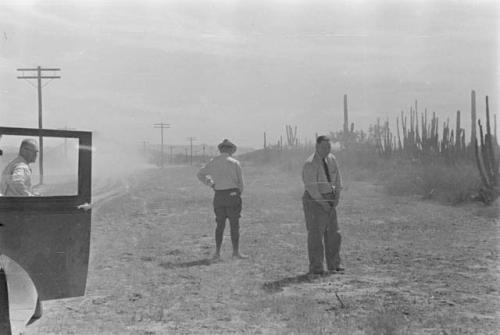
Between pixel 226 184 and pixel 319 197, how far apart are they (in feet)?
6.06

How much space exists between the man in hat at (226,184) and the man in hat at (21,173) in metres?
4.02

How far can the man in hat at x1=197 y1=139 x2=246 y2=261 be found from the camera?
9234mm

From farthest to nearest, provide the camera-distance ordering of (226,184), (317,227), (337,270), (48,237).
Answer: (226,184)
(337,270)
(317,227)
(48,237)

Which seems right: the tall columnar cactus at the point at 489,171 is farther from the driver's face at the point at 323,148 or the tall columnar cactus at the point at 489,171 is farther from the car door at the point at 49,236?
the car door at the point at 49,236

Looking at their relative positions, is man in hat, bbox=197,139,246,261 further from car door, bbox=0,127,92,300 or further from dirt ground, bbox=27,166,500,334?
car door, bbox=0,127,92,300

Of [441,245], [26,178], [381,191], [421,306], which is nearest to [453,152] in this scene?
[381,191]

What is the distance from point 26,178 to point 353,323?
292 cm

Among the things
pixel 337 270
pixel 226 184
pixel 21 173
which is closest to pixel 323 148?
pixel 337 270

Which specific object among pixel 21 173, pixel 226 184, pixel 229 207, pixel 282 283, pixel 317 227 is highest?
pixel 21 173

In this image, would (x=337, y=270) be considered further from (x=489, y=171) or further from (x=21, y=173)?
(x=489, y=171)

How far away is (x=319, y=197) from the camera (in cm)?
777

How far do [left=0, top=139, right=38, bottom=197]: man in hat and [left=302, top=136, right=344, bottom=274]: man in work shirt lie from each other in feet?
11.3

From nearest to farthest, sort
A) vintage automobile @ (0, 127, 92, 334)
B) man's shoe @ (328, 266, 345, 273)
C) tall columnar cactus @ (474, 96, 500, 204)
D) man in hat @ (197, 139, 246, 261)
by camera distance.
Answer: vintage automobile @ (0, 127, 92, 334), man's shoe @ (328, 266, 345, 273), man in hat @ (197, 139, 246, 261), tall columnar cactus @ (474, 96, 500, 204)

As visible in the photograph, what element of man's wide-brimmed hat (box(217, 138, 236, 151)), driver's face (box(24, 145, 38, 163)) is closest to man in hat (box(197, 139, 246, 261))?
man's wide-brimmed hat (box(217, 138, 236, 151))
